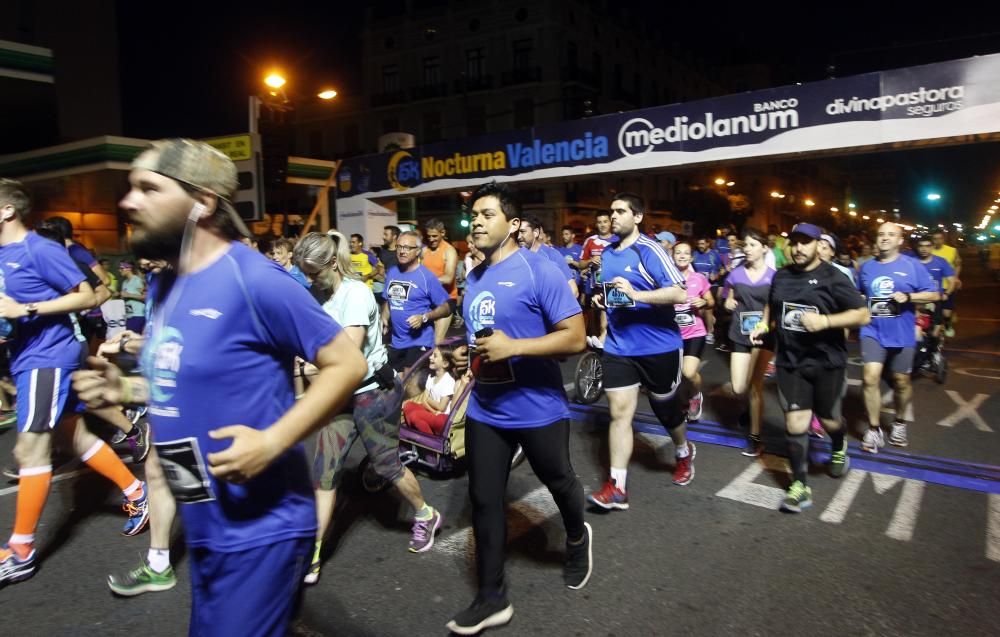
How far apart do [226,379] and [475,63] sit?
48953 millimetres

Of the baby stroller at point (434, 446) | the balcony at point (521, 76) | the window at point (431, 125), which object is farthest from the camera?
the window at point (431, 125)

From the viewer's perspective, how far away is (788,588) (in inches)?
141

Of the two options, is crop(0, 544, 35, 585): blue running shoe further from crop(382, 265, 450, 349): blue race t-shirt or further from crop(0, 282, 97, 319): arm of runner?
crop(382, 265, 450, 349): blue race t-shirt

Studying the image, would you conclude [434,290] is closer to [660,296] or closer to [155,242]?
[660,296]

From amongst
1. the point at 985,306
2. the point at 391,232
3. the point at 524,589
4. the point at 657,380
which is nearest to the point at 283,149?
the point at 391,232

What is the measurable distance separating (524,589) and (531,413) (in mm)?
1108

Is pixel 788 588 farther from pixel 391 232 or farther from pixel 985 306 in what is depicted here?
pixel 985 306

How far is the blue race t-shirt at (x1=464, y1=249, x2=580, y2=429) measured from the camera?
10.6ft

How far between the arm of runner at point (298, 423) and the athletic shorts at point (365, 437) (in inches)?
80.5

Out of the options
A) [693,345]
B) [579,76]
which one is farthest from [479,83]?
[693,345]

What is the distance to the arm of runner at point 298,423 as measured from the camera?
5.11 feet

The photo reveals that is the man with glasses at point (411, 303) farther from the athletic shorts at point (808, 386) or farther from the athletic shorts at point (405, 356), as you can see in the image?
the athletic shorts at point (808, 386)

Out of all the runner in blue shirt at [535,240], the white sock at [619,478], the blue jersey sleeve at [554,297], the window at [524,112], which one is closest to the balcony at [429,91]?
the window at [524,112]

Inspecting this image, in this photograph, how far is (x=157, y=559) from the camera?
3611 mm
